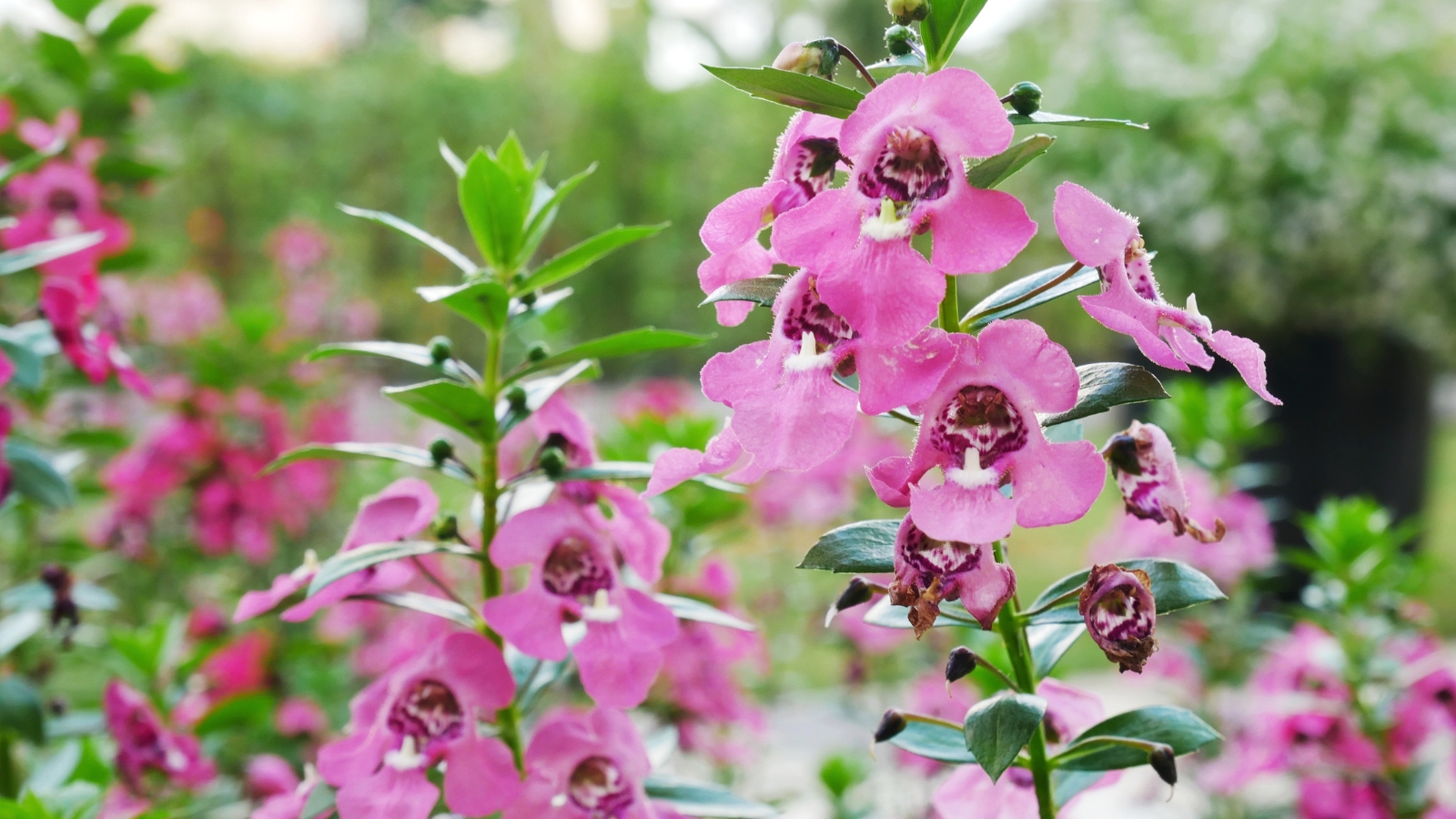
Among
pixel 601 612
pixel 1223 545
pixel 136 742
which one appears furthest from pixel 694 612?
pixel 1223 545

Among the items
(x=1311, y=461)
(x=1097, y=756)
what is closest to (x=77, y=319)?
(x=1097, y=756)

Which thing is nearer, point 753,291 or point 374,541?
point 753,291

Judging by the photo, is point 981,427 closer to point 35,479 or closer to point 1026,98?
point 1026,98

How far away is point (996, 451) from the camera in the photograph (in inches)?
17.1

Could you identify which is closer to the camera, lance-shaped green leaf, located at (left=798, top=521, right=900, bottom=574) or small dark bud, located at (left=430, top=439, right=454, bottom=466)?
lance-shaped green leaf, located at (left=798, top=521, right=900, bottom=574)

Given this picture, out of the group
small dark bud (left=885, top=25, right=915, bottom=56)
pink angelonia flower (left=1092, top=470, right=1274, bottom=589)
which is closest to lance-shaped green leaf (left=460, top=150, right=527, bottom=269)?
small dark bud (left=885, top=25, right=915, bottom=56)

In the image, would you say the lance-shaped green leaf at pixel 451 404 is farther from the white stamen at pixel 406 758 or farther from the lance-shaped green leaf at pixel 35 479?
the lance-shaped green leaf at pixel 35 479

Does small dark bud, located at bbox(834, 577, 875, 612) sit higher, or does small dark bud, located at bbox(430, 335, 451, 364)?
small dark bud, located at bbox(430, 335, 451, 364)

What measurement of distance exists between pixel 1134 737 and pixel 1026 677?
7cm

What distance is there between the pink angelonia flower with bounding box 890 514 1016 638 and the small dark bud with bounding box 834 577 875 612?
0.07m

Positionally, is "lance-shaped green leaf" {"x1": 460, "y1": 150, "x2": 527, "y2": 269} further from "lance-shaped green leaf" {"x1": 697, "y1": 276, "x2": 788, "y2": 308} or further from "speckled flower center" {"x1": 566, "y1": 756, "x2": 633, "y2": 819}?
"speckled flower center" {"x1": 566, "y1": 756, "x2": 633, "y2": 819}

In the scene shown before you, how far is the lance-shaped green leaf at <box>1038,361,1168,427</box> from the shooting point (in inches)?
17.9

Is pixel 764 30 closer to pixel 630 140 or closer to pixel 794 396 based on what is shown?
pixel 630 140

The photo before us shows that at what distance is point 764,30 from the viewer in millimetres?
6812
